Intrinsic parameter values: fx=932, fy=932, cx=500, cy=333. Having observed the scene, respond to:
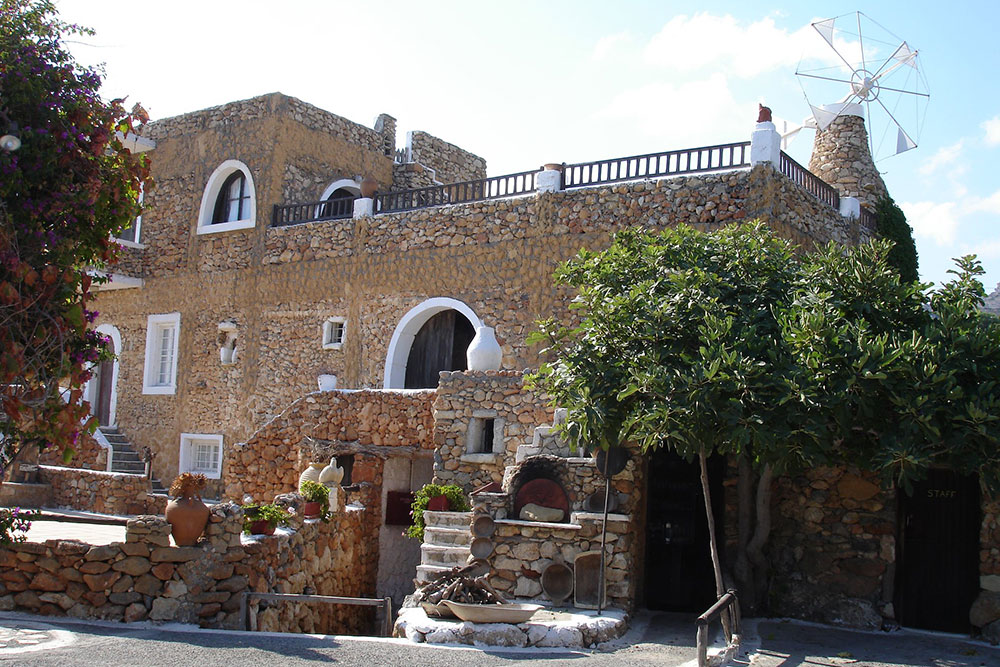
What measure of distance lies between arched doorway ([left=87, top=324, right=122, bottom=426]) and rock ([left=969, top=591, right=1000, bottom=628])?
18492 millimetres

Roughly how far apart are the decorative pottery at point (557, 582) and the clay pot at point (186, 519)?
12.2 ft

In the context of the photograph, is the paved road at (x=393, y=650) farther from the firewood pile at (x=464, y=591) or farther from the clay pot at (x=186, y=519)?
the clay pot at (x=186, y=519)

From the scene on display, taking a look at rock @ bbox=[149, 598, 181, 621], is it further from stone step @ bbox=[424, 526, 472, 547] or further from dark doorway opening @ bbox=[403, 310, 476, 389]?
dark doorway opening @ bbox=[403, 310, 476, 389]

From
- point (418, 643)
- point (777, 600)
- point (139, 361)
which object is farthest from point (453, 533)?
point (139, 361)

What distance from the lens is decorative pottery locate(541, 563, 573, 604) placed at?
10.2m

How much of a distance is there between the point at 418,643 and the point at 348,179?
14.4 m

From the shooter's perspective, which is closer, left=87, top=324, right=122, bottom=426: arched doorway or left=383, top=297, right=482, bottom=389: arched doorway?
left=383, top=297, right=482, bottom=389: arched doorway

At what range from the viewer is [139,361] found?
851 inches

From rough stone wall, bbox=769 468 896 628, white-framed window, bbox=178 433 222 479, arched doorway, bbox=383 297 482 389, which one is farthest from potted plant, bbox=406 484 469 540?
white-framed window, bbox=178 433 222 479

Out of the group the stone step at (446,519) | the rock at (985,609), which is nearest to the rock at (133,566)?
the stone step at (446,519)

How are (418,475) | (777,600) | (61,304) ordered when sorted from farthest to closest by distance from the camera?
(418,475)
(777,600)
(61,304)

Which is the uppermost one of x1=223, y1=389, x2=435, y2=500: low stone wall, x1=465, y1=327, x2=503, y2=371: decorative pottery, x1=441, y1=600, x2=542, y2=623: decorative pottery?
x1=465, y1=327, x2=503, y2=371: decorative pottery

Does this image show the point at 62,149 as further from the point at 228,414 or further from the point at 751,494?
the point at 228,414

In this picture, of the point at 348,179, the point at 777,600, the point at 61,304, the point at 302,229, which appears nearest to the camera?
the point at 61,304
